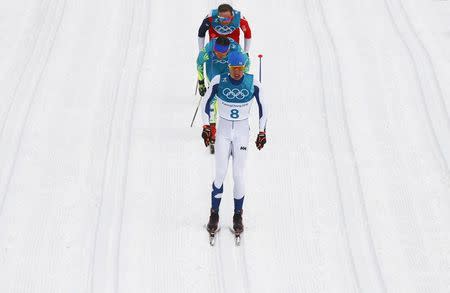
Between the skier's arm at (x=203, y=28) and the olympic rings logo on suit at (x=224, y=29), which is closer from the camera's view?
the olympic rings logo on suit at (x=224, y=29)

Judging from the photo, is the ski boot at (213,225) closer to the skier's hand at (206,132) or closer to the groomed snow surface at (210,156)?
the groomed snow surface at (210,156)

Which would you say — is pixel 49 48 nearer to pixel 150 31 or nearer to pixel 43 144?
pixel 150 31

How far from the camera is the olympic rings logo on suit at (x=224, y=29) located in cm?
891

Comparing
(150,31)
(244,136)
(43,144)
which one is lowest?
(244,136)

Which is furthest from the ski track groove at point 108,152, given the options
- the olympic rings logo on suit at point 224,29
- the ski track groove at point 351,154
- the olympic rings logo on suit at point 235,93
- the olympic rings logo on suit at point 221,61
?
the ski track groove at point 351,154

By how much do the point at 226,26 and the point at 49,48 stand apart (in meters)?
3.95

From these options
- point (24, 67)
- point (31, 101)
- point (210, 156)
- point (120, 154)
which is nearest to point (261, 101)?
point (210, 156)

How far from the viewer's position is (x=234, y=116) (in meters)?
7.17

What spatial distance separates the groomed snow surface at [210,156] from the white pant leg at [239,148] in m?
0.70

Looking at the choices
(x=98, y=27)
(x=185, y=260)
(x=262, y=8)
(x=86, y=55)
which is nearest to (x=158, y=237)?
(x=185, y=260)

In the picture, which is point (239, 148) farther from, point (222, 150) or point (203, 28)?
point (203, 28)

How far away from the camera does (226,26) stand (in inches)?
350

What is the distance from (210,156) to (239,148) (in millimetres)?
1729

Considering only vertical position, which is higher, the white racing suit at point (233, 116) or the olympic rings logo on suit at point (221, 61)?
the olympic rings logo on suit at point (221, 61)
